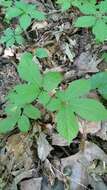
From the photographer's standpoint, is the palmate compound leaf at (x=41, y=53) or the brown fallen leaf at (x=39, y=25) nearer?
the palmate compound leaf at (x=41, y=53)

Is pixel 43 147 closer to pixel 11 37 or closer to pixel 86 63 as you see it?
pixel 86 63

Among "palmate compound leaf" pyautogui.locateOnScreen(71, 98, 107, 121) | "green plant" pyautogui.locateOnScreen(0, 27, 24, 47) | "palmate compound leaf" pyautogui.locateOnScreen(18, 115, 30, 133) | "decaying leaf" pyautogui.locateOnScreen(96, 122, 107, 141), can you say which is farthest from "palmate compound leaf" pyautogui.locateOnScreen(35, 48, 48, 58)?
"palmate compound leaf" pyautogui.locateOnScreen(71, 98, 107, 121)

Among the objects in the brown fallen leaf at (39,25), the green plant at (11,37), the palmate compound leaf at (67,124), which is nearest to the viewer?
the palmate compound leaf at (67,124)

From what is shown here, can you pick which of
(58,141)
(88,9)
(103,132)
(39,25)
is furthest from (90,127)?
(39,25)

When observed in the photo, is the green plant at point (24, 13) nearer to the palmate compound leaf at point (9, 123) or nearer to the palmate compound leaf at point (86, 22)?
the palmate compound leaf at point (86, 22)

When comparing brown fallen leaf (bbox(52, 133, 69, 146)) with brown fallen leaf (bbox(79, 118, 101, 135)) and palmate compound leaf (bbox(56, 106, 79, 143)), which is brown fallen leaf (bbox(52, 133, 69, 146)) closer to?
brown fallen leaf (bbox(79, 118, 101, 135))

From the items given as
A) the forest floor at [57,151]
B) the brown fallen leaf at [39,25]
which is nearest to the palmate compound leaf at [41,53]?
the forest floor at [57,151]

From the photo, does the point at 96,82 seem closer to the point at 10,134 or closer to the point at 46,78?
the point at 46,78
